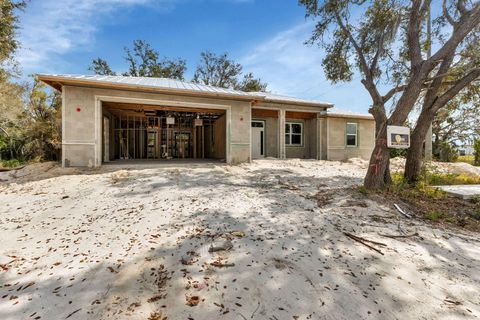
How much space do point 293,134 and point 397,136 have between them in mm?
9714

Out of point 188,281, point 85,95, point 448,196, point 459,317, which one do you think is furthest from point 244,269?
point 85,95

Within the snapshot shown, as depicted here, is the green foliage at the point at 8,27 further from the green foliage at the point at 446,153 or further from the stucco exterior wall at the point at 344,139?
the green foliage at the point at 446,153

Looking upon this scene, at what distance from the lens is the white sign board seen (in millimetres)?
6054

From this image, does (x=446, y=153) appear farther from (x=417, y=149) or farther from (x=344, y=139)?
(x=417, y=149)

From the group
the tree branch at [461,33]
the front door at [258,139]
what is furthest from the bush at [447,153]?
the tree branch at [461,33]

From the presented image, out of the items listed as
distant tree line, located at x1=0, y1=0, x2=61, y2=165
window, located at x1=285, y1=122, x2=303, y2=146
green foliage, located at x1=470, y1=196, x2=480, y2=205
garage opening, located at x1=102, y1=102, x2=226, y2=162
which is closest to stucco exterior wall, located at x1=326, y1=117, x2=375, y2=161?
window, located at x1=285, y1=122, x2=303, y2=146

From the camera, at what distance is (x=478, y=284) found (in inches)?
104

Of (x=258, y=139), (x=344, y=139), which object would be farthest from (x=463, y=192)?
(x=258, y=139)

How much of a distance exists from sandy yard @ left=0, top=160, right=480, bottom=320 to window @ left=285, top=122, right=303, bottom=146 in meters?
10.3

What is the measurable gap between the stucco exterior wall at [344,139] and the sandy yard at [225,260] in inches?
385

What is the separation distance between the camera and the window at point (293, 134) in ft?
50.9

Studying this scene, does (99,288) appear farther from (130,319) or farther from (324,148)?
(324,148)

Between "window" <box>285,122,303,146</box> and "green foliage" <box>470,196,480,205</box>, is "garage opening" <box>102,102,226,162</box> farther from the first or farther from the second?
"green foliage" <box>470,196,480,205</box>

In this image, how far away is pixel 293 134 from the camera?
15734mm
